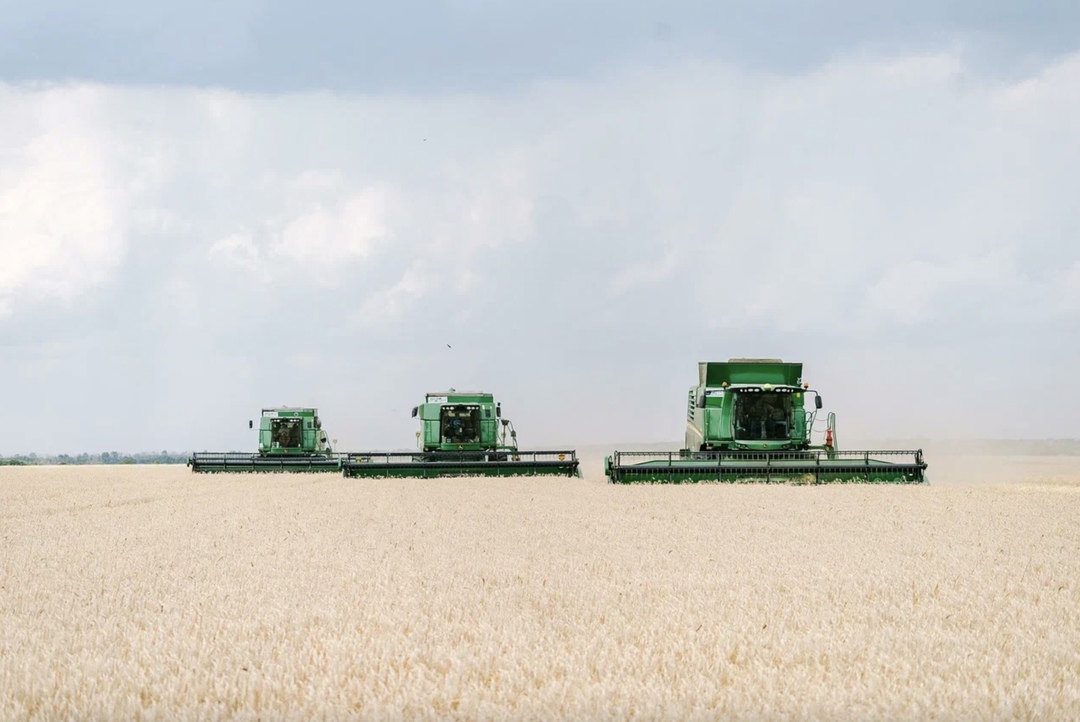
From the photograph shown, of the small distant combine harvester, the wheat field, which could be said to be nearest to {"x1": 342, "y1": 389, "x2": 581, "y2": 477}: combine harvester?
the small distant combine harvester

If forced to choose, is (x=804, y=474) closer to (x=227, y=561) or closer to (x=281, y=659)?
(x=227, y=561)

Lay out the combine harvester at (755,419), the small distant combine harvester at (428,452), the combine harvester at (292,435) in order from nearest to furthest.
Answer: the combine harvester at (755,419) → the small distant combine harvester at (428,452) → the combine harvester at (292,435)

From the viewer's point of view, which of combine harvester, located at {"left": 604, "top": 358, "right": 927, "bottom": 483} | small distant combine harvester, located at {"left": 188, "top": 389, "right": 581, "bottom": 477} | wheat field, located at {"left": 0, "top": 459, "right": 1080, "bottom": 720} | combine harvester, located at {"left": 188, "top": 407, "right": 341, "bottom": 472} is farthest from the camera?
combine harvester, located at {"left": 188, "top": 407, "right": 341, "bottom": 472}

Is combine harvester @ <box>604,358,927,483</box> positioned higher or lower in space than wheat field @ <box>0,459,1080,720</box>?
higher

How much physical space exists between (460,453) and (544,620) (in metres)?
21.0

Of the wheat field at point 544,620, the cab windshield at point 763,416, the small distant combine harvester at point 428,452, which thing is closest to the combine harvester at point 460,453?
the small distant combine harvester at point 428,452

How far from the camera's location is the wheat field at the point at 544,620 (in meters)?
4.62

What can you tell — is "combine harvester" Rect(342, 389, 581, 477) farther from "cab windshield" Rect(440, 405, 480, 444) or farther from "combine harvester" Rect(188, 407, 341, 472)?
"combine harvester" Rect(188, 407, 341, 472)

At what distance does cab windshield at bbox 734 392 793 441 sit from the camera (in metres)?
23.0

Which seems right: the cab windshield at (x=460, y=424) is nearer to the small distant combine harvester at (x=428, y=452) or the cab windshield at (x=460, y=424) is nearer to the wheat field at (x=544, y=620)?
the small distant combine harvester at (x=428, y=452)

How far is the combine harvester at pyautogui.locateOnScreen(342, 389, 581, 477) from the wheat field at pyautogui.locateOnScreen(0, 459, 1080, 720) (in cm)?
1260

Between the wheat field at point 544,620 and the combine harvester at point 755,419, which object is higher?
the combine harvester at point 755,419

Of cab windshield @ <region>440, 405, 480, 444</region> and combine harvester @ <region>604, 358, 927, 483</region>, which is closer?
combine harvester @ <region>604, 358, 927, 483</region>

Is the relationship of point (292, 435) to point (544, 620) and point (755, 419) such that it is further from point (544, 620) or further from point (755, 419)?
point (544, 620)
